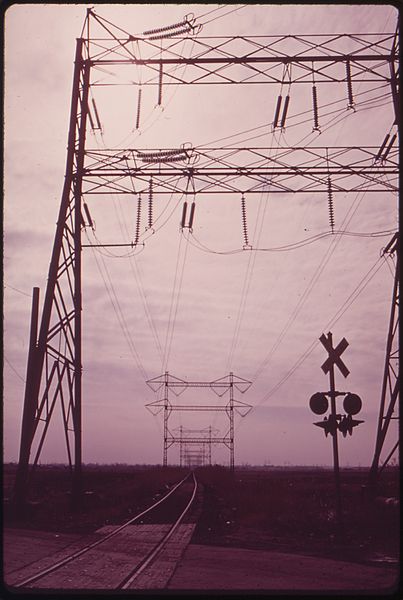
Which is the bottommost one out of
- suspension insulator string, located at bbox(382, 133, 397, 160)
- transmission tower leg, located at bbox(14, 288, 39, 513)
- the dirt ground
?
the dirt ground

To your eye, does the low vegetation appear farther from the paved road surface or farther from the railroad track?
the paved road surface

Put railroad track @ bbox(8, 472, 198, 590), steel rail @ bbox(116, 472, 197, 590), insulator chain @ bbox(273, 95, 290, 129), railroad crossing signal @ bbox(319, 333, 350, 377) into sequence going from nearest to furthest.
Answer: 1. railroad track @ bbox(8, 472, 198, 590)
2. steel rail @ bbox(116, 472, 197, 590)
3. railroad crossing signal @ bbox(319, 333, 350, 377)
4. insulator chain @ bbox(273, 95, 290, 129)

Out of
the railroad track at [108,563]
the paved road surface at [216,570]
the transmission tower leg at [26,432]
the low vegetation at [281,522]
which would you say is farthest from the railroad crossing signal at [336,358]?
the transmission tower leg at [26,432]

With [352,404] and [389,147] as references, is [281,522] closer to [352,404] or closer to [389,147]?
[352,404]

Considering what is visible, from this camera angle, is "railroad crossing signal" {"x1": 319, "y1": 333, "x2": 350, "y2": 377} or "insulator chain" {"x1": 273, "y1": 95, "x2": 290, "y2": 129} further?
"insulator chain" {"x1": 273, "y1": 95, "x2": 290, "y2": 129}

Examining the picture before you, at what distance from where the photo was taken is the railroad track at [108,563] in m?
9.26

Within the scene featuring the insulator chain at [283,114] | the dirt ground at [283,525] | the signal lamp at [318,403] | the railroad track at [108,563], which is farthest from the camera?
the insulator chain at [283,114]

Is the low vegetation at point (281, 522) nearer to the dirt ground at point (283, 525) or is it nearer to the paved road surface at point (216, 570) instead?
the dirt ground at point (283, 525)

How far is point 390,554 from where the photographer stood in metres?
12.5

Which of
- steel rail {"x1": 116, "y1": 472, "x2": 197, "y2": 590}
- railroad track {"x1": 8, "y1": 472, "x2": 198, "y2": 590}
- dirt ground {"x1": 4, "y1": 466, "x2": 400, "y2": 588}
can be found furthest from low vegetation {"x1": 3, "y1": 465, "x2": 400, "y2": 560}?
railroad track {"x1": 8, "y1": 472, "x2": 198, "y2": 590}

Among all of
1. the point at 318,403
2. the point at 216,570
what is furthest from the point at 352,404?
the point at 216,570

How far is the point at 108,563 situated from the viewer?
11102mm

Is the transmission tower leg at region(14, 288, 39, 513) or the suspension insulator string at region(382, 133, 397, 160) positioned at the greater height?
the suspension insulator string at region(382, 133, 397, 160)

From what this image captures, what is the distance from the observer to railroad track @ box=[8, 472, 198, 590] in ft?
30.4
